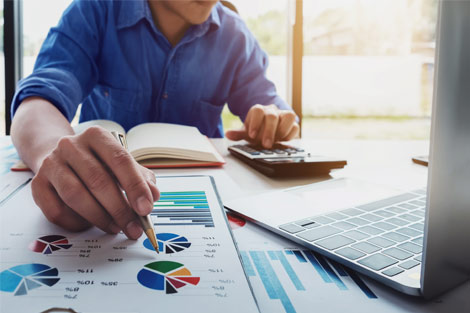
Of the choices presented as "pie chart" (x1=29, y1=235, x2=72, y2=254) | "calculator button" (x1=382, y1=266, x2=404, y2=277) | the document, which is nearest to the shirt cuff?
the document

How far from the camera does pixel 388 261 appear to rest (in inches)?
12.6

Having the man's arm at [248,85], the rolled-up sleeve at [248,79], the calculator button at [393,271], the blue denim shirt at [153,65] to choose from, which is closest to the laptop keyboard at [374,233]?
the calculator button at [393,271]

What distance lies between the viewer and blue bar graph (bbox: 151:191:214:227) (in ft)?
1.35

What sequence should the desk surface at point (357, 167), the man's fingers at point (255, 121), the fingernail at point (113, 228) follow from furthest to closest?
the man's fingers at point (255, 121) < the desk surface at point (357, 167) < the fingernail at point (113, 228)

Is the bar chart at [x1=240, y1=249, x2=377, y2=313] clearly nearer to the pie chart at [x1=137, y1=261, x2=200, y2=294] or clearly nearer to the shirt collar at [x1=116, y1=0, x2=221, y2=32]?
the pie chart at [x1=137, y1=261, x2=200, y2=294]

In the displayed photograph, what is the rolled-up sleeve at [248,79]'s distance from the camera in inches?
49.7

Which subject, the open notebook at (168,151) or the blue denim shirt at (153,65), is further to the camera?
the blue denim shirt at (153,65)

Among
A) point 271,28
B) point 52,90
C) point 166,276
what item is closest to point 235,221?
point 166,276

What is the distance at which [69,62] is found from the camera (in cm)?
96

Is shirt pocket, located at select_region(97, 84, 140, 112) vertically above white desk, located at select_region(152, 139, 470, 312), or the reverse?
shirt pocket, located at select_region(97, 84, 140, 112)

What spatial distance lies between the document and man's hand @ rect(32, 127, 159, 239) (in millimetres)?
18

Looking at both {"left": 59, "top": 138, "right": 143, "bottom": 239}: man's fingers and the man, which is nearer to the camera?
{"left": 59, "top": 138, "right": 143, "bottom": 239}: man's fingers

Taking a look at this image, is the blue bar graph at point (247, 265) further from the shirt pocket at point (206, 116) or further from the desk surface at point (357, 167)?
the shirt pocket at point (206, 116)

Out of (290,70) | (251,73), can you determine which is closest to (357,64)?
(290,70)
